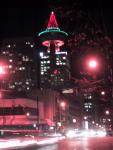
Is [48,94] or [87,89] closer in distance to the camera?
[87,89]

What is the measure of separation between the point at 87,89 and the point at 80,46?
15.0ft

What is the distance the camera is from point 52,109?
132m

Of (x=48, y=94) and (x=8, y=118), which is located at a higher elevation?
(x=48, y=94)

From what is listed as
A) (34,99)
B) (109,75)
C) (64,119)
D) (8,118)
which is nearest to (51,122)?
(34,99)

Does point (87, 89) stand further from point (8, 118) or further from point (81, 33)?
point (8, 118)

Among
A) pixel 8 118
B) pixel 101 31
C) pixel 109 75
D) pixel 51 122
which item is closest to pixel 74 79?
pixel 109 75

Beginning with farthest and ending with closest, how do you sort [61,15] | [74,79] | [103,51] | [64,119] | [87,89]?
1. [64,119]
2. [87,89]
3. [74,79]
4. [103,51]
5. [61,15]

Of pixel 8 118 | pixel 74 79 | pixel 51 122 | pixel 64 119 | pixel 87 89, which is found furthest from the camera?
pixel 64 119

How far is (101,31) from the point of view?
11977 millimetres

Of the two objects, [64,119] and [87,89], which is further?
[64,119]

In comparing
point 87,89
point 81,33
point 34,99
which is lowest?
point 87,89

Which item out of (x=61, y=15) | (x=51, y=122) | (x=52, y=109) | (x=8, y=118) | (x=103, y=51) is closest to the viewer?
(x=61, y=15)

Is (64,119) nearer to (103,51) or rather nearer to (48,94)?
(48,94)

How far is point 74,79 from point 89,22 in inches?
170
